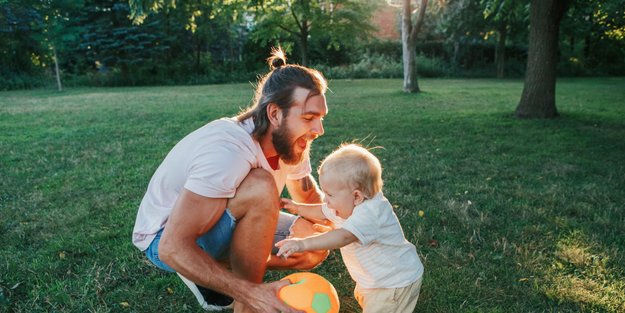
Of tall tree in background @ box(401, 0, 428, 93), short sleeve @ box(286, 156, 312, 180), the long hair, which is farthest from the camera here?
tall tree in background @ box(401, 0, 428, 93)

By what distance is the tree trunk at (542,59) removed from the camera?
30.4 feet

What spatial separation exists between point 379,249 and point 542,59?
8.94 meters

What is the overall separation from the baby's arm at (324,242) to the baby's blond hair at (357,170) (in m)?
0.25

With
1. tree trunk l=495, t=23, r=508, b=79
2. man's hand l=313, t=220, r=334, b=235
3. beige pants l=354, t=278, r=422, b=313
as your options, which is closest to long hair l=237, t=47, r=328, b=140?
man's hand l=313, t=220, r=334, b=235

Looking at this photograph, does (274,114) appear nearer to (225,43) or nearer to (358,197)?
(358,197)

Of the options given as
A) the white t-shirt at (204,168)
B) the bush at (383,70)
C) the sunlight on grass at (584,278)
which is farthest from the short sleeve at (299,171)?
the bush at (383,70)

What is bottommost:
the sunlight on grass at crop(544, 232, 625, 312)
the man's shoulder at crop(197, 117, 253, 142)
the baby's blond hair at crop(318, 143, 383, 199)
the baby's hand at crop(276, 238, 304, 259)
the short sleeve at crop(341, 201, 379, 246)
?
the sunlight on grass at crop(544, 232, 625, 312)

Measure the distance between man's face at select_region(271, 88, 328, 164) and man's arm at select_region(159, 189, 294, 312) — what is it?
0.53m

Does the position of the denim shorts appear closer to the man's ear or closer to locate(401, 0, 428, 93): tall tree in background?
the man's ear

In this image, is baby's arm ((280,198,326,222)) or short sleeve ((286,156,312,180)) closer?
baby's arm ((280,198,326,222))

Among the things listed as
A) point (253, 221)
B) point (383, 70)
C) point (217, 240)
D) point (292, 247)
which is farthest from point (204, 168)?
point (383, 70)

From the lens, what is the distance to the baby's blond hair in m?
2.34

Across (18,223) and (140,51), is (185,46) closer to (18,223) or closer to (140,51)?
(140,51)

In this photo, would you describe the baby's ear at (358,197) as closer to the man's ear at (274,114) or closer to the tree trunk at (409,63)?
the man's ear at (274,114)
